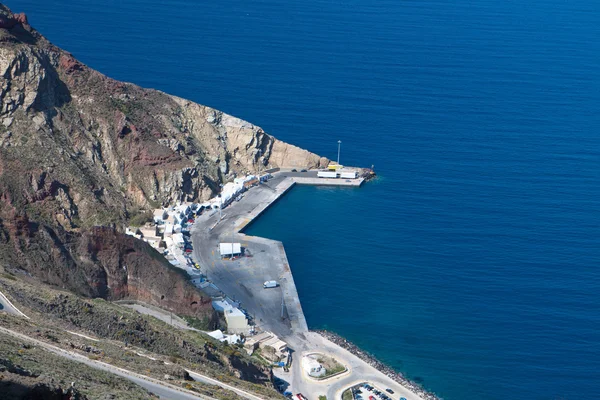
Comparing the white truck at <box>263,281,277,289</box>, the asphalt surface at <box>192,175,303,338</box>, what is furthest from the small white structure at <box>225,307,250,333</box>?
the white truck at <box>263,281,277,289</box>

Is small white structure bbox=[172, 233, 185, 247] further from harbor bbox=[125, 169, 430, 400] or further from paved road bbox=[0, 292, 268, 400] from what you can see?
paved road bbox=[0, 292, 268, 400]

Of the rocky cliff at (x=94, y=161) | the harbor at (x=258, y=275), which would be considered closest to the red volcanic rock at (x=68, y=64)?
the rocky cliff at (x=94, y=161)

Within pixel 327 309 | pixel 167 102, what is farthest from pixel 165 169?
pixel 327 309

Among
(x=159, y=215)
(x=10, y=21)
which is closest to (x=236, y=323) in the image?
(x=159, y=215)

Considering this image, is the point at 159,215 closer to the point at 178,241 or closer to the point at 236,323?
the point at 178,241

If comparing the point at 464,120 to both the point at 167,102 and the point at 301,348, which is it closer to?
the point at 167,102

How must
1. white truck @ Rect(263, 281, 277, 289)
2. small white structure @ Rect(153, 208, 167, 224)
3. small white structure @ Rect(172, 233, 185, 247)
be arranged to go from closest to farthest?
white truck @ Rect(263, 281, 277, 289)
small white structure @ Rect(172, 233, 185, 247)
small white structure @ Rect(153, 208, 167, 224)
